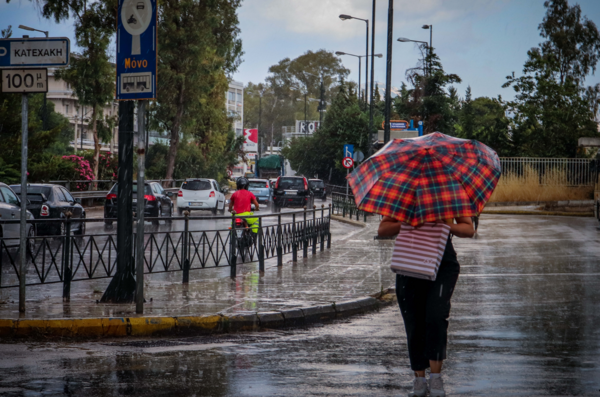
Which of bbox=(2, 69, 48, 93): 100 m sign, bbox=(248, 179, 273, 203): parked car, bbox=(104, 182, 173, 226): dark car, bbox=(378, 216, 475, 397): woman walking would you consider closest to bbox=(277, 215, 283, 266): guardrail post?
bbox=(2, 69, 48, 93): 100 m sign

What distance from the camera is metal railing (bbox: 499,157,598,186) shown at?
39875 millimetres

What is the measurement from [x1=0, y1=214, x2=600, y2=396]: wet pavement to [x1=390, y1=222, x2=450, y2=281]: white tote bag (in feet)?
3.29

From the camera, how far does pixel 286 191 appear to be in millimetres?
40969

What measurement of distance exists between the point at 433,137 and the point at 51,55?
4827 mm

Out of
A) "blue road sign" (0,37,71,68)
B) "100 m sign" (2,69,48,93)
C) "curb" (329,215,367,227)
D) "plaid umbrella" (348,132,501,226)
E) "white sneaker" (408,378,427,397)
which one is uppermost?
"blue road sign" (0,37,71,68)

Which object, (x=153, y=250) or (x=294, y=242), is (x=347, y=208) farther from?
(x=153, y=250)

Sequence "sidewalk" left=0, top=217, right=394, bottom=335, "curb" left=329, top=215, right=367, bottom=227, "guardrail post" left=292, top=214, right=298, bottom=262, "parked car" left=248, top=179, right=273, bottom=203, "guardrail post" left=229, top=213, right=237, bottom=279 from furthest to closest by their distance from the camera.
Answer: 1. "parked car" left=248, top=179, right=273, bottom=203
2. "curb" left=329, top=215, right=367, bottom=227
3. "guardrail post" left=292, top=214, right=298, bottom=262
4. "guardrail post" left=229, top=213, right=237, bottom=279
5. "sidewalk" left=0, top=217, right=394, bottom=335

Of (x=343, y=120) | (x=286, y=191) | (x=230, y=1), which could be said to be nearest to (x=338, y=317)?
(x=286, y=191)

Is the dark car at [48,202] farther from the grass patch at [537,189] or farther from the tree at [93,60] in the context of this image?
the grass patch at [537,189]

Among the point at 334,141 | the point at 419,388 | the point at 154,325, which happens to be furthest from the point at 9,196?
the point at 334,141

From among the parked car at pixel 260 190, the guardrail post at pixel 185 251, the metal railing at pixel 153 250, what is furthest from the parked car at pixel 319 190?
the guardrail post at pixel 185 251

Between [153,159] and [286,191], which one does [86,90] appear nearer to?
[286,191]

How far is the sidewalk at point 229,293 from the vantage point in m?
8.65

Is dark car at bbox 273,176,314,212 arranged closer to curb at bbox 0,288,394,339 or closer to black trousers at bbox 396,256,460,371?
curb at bbox 0,288,394,339
